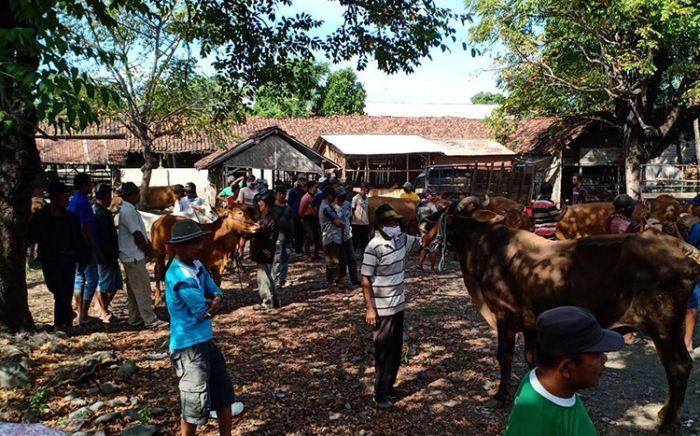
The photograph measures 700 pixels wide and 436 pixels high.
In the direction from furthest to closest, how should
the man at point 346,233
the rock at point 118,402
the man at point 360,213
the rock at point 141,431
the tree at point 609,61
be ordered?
the tree at point 609,61
the man at point 360,213
the man at point 346,233
the rock at point 118,402
the rock at point 141,431

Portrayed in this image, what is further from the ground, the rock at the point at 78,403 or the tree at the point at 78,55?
the tree at the point at 78,55

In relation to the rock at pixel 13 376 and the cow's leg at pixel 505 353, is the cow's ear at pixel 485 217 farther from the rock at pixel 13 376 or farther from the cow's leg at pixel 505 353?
the rock at pixel 13 376

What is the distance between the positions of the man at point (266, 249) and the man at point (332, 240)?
1289 mm

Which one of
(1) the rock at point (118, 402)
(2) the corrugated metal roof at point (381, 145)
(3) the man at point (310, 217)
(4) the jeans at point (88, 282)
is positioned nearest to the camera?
(1) the rock at point (118, 402)

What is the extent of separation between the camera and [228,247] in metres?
8.09

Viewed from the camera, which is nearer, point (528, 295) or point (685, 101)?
point (528, 295)

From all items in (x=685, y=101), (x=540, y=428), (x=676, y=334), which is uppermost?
(x=685, y=101)

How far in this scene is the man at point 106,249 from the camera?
23.5 ft

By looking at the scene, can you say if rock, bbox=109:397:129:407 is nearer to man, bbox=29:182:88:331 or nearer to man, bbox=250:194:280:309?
man, bbox=29:182:88:331

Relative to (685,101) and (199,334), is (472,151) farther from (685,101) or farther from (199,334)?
(199,334)

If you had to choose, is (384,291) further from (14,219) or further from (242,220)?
(14,219)

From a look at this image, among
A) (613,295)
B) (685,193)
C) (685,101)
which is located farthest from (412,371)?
(685,101)

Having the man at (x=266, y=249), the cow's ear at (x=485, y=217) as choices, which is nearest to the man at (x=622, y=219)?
the cow's ear at (x=485, y=217)

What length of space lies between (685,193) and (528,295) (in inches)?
619
